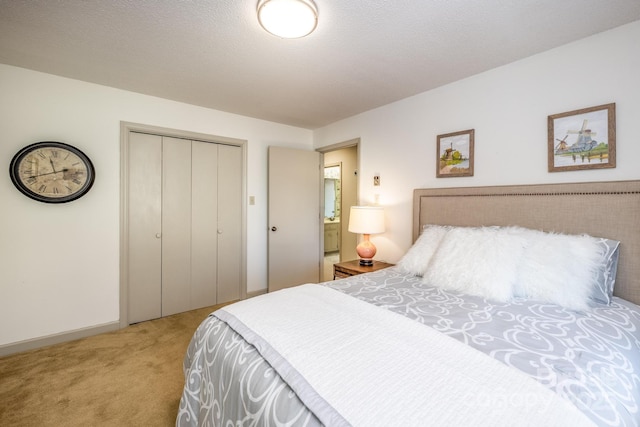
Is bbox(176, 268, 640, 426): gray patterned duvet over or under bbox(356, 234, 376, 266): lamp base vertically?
under

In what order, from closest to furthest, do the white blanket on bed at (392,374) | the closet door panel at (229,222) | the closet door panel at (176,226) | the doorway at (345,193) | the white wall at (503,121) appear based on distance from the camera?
the white blanket on bed at (392,374), the white wall at (503,121), the closet door panel at (176,226), the closet door panel at (229,222), the doorway at (345,193)

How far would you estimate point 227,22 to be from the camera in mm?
1647

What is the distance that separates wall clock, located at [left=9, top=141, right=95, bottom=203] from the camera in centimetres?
221

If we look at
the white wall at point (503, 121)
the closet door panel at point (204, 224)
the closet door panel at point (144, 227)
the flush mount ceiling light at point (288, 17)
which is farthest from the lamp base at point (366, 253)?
the closet door panel at point (144, 227)

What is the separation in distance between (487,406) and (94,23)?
2.66m

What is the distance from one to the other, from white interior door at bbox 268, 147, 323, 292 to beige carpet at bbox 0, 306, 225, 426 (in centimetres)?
141

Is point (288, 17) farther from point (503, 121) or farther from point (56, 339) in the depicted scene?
point (56, 339)

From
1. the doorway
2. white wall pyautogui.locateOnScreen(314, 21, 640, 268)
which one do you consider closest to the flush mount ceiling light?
white wall pyautogui.locateOnScreen(314, 21, 640, 268)

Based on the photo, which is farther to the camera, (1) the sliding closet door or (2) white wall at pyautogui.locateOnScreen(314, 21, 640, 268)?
(1) the sliding closet door

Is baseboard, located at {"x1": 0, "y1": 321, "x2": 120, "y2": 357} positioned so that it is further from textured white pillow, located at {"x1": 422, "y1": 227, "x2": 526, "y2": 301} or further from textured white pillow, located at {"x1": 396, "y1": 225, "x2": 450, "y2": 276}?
textured white pillow, located at {"x1": 422, "y1": 227, "x2": 526, "y2": 301}

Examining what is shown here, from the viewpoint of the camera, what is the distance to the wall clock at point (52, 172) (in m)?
2.21

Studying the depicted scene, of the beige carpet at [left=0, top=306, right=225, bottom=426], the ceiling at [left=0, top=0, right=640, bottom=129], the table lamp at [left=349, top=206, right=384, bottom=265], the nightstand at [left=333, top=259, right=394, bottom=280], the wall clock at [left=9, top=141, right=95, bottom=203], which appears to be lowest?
the beige carpet at [left=0, top=306, right=225, bottom=426]

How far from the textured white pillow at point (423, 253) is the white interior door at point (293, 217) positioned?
1.89 meters

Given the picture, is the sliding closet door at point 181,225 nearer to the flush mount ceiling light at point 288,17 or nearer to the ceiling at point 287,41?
the ceiling at point 287,41
